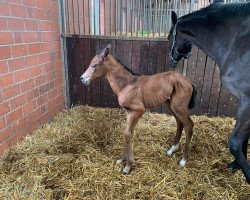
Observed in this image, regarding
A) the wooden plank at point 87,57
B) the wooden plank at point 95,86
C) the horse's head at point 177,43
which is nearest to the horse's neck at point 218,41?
the horse's head at point 177,43

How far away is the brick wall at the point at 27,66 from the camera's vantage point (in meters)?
2.75

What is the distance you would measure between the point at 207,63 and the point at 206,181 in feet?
6.81

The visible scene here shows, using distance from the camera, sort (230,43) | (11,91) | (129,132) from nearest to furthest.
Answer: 1. (230,43)
2. (129,132)
3. (11,91)

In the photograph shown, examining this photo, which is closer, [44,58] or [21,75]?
[21,75]

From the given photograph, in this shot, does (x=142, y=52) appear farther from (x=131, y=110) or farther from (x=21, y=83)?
(x=21, y=83)

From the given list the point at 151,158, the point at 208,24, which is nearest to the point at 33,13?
the point at 208,24

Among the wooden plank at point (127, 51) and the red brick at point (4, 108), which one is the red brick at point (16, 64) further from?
the wooden plank at point (127, 51)

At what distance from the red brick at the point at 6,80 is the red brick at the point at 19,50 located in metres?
0.28

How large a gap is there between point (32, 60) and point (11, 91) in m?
0.62

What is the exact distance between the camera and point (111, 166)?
260 cm

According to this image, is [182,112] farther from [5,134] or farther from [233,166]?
[5,134]

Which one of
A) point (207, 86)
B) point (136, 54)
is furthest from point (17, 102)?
point (207, 86)

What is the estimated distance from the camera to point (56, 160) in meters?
2.68

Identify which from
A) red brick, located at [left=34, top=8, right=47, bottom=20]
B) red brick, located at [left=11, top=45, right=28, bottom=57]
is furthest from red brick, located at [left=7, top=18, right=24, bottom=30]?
red brick, located at [left=34, top=8, right=47, bottom=20]
